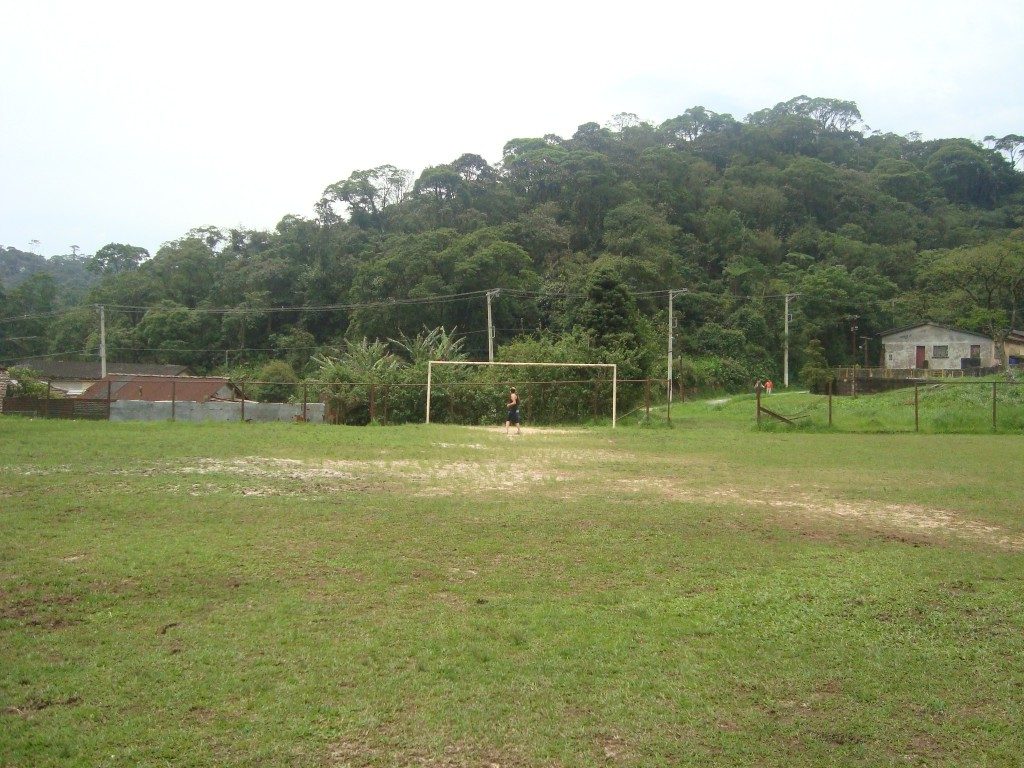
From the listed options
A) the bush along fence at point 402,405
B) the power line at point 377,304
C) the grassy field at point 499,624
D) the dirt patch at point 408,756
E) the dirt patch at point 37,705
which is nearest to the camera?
the dirt patch at point 408,756

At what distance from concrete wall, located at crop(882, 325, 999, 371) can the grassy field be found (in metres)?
52.3

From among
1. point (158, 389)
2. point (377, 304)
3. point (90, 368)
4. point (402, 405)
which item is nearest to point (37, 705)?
point (402, 405)

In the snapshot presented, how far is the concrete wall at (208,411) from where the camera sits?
31.3 meters

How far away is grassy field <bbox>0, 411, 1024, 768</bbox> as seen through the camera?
4.55 m

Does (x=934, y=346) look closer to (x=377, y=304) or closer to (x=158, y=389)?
(x=377, y=304)

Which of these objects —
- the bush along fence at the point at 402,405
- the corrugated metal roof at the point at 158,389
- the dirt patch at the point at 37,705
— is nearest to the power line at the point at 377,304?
the corrugated metal roof at the point at 158,389

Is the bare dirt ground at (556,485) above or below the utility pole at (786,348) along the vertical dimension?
below

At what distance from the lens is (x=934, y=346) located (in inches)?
2393

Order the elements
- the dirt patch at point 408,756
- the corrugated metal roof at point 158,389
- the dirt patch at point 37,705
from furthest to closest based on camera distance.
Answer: the corrugated metal roof at point 158,389 < the dirt patch at point 37,705 < the dirt patch at point 408,756

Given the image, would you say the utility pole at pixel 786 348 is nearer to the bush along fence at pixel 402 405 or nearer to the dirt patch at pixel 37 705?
the bush along fence at pixel 402 405

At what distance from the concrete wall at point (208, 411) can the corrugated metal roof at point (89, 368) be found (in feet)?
117

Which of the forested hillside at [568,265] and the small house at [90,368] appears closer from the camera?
the forested hillside at [568,265]

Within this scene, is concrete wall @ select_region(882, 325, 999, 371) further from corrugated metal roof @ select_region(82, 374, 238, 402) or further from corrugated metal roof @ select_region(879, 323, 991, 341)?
corrugated metal roof @ select_region(82, 374, 238, 402)

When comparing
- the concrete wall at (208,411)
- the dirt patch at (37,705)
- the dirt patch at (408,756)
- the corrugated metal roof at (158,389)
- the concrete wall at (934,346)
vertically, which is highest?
the concrete wall at (934,346)
